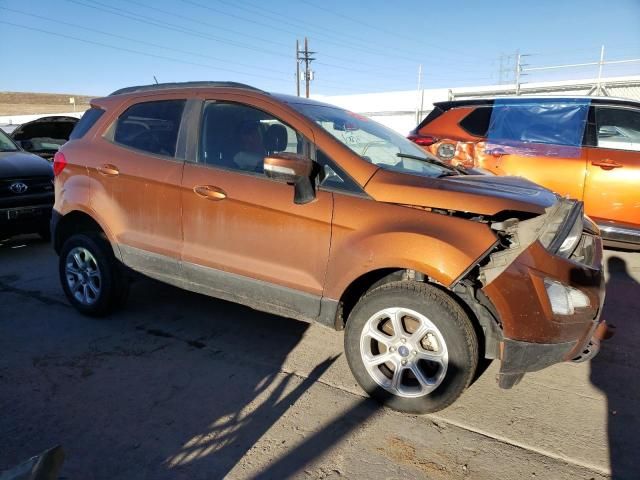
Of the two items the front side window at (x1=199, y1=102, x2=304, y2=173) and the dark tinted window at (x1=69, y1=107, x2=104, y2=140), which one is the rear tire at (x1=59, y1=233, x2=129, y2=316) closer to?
the dark tinted window at (x1=69, y1=107, x2=104, y2=140)

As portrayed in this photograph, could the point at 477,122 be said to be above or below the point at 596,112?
below

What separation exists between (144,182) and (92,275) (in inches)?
41.0

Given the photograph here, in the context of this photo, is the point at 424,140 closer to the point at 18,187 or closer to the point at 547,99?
the point at 547,99

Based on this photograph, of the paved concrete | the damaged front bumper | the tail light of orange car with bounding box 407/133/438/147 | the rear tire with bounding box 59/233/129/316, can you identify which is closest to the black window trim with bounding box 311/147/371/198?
the damaged front bumper

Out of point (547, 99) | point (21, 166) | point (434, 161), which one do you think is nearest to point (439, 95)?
point (547, 99)

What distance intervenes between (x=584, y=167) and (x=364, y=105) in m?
16.9

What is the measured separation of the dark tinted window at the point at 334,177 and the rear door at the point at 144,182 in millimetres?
1137

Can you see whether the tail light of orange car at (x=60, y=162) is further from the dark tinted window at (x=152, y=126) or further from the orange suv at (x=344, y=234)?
the dark tinted window at (x=152, y=126)

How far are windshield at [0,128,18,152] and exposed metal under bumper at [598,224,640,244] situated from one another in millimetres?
7997

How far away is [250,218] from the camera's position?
10.5ft

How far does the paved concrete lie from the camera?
238 centimetres

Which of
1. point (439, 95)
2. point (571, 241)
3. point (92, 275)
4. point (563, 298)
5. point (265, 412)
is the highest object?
point (439, 95)

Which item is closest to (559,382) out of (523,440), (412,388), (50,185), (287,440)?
(523,440)

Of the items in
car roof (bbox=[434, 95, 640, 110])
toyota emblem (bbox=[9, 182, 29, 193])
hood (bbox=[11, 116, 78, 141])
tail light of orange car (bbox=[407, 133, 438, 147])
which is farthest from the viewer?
hood (bbox=[11, 116, 78, 141])
